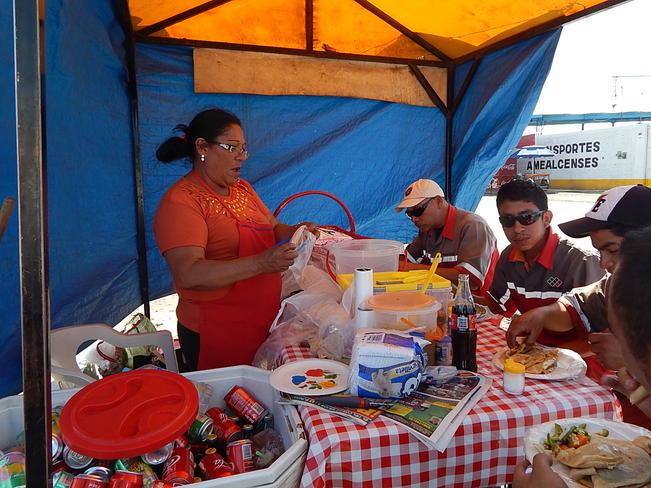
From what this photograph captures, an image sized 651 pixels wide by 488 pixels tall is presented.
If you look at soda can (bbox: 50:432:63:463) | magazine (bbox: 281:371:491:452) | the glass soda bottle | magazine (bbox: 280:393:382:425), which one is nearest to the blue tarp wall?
soda can (bbox: 50:432:63:463)

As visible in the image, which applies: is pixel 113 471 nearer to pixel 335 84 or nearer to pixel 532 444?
pixel 532 444

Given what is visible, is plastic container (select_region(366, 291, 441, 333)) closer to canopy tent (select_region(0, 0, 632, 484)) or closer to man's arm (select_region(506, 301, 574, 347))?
man's arm (select_region(506, 301, 574, 347))

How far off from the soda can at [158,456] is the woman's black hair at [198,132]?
1.44 m

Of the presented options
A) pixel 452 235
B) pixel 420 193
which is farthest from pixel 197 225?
pixel 452 235

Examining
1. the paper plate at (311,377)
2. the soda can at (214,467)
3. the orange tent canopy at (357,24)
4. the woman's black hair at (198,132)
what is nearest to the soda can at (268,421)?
the paper plate at (311,377)

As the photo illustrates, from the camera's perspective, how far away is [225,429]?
1336mm

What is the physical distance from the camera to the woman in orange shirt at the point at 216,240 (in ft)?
6.61

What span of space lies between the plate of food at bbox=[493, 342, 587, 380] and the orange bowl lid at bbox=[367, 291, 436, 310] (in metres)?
0.32

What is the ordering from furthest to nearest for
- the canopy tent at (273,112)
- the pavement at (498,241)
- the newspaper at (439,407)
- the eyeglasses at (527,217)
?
the pavement at (498,241) < the canopy tent at (273,112) < the eyeglasses at (527,217) < the newspaper at (439,407)

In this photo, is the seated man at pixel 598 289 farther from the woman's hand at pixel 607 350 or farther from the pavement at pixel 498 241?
the pavement at pixel 498 241

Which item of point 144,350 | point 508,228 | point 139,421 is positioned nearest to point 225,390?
point 139,421

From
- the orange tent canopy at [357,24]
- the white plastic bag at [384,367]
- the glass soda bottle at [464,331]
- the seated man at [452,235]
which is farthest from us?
the orange tent canopy at [357,24]

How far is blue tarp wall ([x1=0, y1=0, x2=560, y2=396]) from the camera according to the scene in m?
2.30

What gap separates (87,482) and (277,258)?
1.00 metres
